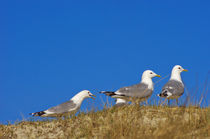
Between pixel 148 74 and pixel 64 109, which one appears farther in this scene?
pixel 148 74

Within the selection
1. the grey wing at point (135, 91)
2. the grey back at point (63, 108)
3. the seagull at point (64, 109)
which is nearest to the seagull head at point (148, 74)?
the grey wing at point (135, 91)

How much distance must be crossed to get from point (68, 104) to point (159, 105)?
121 inches

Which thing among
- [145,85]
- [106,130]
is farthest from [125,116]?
[145,85]

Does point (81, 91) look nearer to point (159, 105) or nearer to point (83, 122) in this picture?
point (83, 122)

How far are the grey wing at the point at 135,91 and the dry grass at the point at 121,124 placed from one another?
18.5 inches

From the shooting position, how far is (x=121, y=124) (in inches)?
317

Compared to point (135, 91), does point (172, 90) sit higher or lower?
higher

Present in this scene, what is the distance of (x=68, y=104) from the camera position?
35.4 feet

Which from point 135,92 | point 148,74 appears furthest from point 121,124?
point 148,74

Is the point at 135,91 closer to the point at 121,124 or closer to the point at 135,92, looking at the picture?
the point at 135,92

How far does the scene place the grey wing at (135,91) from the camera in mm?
10156

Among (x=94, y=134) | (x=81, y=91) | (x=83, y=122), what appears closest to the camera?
(x=94, y=134)

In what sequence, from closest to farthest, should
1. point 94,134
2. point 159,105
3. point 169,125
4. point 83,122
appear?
point 169,125
point 94,134
point 83,122
point 159,105

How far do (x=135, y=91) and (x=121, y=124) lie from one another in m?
2.29
